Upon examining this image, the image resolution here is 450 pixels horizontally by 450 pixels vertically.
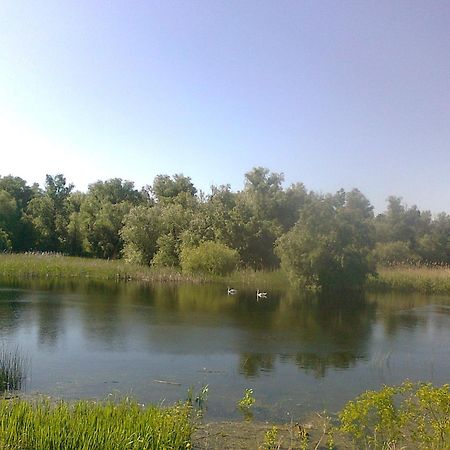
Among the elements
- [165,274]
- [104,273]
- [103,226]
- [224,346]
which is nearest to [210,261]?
[165,274]

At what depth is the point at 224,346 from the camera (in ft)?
44.7

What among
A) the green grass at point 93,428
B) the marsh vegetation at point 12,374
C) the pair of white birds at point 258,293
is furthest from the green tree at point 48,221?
the green grass at point 93,428

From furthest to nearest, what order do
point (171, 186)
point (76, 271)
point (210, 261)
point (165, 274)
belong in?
point (171, 186), point (210, 261), point (165, 274), point (76, 271)

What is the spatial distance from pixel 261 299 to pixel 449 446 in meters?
18.4

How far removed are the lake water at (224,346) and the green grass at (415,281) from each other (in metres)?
6.69

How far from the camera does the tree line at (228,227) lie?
2855 cm

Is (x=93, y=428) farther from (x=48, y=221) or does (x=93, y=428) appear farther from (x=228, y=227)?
(x=48, y=221)

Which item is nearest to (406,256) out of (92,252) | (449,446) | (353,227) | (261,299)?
(353,227)

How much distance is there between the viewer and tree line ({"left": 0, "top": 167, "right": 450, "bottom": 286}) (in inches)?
1124

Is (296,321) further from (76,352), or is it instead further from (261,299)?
(76,352)

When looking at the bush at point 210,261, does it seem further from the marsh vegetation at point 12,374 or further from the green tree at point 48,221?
the green tree at point 48,221

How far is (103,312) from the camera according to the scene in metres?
18.5

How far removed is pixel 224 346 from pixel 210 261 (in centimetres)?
2020

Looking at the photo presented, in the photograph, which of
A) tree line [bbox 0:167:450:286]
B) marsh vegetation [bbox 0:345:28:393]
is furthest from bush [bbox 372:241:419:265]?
marsh vegetation [bbox 0:345:28:393]
